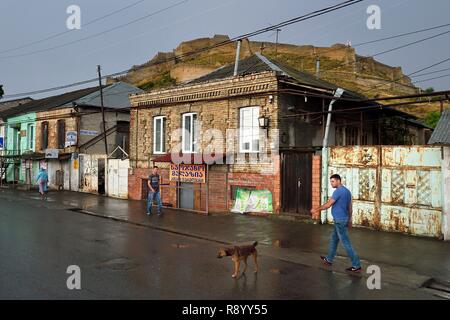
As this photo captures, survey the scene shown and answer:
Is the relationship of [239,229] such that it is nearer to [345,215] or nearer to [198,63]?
[345,215]

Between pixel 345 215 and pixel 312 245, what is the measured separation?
105 inches

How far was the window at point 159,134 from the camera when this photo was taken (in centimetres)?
1962

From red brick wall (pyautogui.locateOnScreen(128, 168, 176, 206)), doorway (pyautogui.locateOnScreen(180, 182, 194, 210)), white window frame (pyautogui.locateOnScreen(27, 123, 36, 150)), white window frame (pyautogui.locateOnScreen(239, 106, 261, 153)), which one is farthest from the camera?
white window frame (pyautogui.locateOnScreen(27, 123, 36, 150))

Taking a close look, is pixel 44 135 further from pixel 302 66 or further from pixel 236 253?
pixel 302 66

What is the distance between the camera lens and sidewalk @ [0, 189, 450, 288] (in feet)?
27.1

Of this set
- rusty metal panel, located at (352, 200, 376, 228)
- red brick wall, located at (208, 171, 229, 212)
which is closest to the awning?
red brick wall, located at (208, 171, 229, 212)

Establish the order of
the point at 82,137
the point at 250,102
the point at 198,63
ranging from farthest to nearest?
the point at 198,63 → the point at 82,137 → the point at 250,102

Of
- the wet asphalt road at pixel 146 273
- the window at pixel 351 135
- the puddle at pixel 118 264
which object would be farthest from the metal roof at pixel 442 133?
the puddle at pixel 118 264

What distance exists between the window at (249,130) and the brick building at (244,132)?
0.04 metres

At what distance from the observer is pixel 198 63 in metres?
72.8

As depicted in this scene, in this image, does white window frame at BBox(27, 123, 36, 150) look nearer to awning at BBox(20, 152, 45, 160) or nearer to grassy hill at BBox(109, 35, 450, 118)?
awning at BBox(20, 152, 45, 160)

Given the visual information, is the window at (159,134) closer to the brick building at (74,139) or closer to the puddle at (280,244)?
the brick building at (74,139)

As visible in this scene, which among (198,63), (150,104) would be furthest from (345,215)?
(198,63)

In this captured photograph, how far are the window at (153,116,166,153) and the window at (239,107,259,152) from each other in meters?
Result: 4.68
